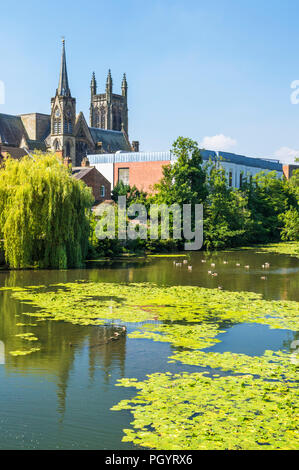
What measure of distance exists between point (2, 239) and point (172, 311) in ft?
49.0

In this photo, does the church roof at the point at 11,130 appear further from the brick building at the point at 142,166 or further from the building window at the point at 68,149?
the brick building at the point at 142,166

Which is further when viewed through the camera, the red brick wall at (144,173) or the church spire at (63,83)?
the church spire at (63,83)

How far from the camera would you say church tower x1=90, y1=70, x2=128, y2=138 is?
419 feet

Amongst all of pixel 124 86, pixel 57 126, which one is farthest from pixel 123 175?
pixel 124 86

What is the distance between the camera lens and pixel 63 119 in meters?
99.2

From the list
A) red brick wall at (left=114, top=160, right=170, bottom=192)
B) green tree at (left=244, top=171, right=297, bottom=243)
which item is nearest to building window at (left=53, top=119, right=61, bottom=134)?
red brick wall at (left=114, top=160, right=170, bottom=192)

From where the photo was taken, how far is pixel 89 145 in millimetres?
103688

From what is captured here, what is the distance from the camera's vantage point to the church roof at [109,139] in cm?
10750

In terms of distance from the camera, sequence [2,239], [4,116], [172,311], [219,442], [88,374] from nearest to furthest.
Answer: [219,442]
[88,374]
[172,311]
[2,239]
[4,116]

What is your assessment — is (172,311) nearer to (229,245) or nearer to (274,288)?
(274,288)

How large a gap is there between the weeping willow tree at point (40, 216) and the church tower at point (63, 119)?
68079 mm

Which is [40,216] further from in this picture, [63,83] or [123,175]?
[63,83]

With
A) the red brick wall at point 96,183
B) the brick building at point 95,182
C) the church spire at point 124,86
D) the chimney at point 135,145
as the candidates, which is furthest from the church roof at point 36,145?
the church spire at point 124,86

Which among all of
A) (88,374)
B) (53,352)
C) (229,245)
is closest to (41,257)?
(53,352)
